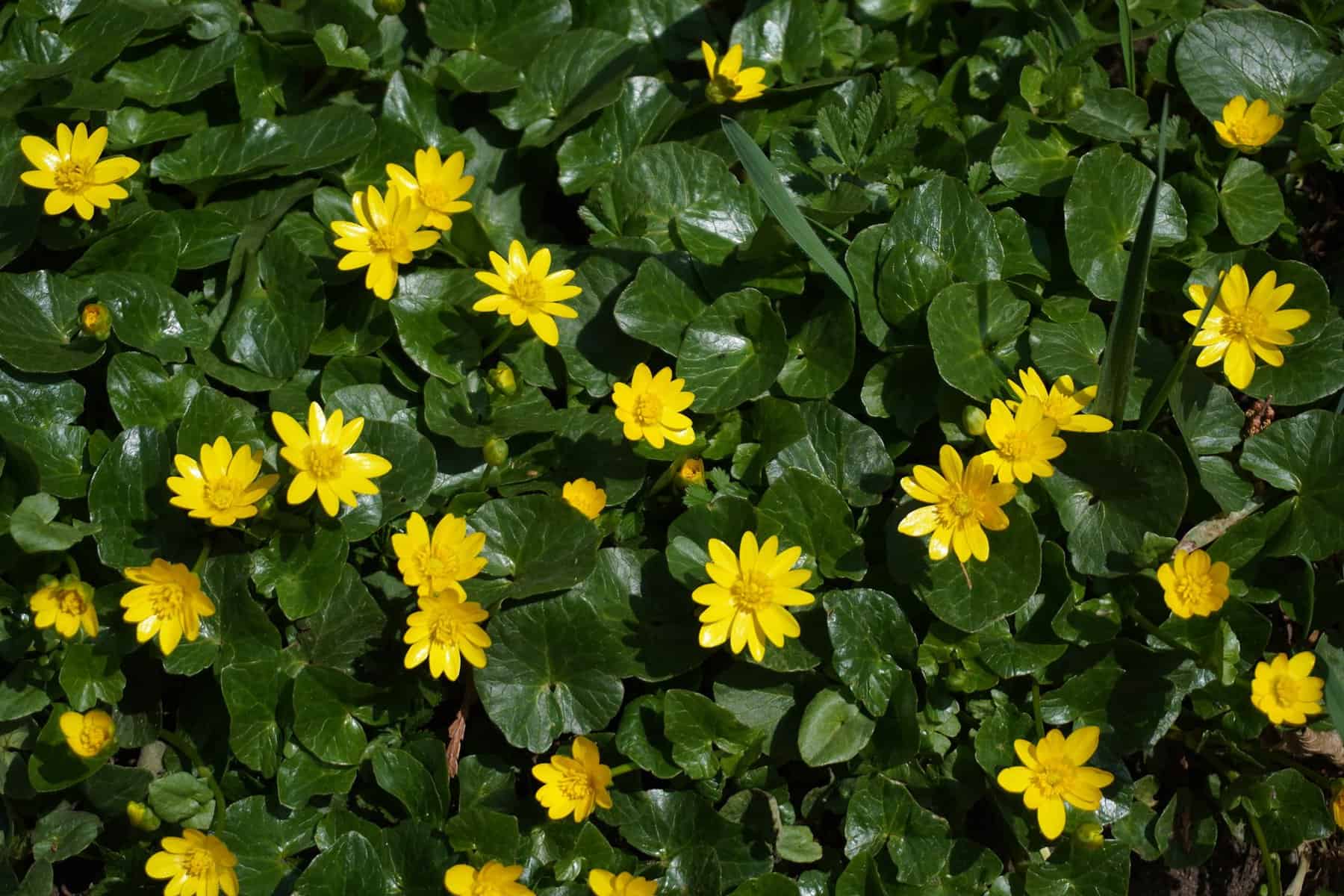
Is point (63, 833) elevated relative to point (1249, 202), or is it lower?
lower

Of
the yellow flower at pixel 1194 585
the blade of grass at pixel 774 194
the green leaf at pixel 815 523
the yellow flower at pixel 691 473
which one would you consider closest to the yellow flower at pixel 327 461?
the yellow flower at pixel 691 473

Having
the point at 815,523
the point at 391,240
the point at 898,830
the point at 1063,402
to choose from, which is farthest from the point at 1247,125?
the point at 391,240

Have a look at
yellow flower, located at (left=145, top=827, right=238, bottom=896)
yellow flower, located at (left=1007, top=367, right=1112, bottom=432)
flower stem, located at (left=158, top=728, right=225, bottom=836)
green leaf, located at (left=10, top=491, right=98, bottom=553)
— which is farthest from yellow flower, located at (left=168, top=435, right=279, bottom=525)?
yellow flower, located at (left=1007, top=367, right=1112, bottom=432)

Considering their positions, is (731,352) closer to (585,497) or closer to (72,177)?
(585,497)

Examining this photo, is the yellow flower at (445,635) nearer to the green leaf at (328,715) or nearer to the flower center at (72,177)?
the green leaf at (328,715)

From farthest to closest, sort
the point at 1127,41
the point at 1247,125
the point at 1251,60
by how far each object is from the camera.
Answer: the point at 1251,60, the point at 1127,41, the point at 1247,125

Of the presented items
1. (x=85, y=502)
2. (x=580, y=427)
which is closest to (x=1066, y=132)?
(x=580, y=427)

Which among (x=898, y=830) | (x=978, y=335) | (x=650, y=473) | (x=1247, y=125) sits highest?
(x=1247, y=125)
